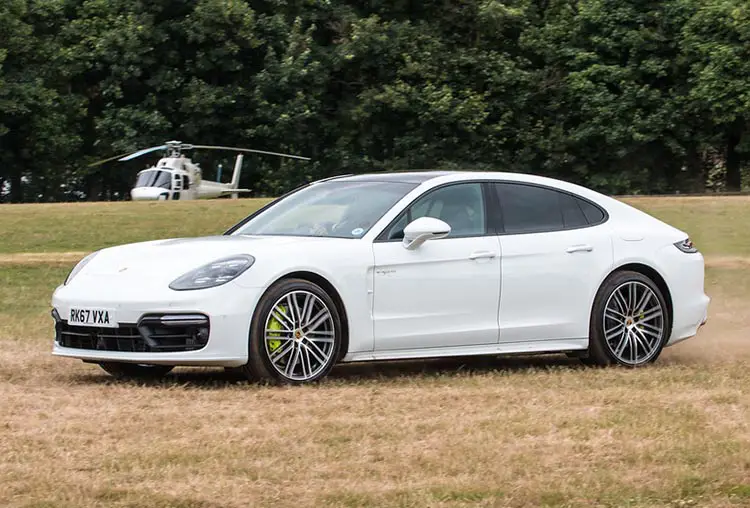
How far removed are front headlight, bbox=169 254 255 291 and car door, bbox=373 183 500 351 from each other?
0.92 m

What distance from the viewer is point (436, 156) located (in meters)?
51.7

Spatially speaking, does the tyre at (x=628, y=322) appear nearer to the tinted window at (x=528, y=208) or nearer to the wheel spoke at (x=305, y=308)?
the tinted window at (x=528, y=208)

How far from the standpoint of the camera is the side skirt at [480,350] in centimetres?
867

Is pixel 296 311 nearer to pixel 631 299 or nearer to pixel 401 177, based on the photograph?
pixel 401 177

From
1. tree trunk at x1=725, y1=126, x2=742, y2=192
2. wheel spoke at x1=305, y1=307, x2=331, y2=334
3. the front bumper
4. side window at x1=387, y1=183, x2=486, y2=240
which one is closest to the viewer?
the front bumper

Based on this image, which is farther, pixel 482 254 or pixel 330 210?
pixel 330 210

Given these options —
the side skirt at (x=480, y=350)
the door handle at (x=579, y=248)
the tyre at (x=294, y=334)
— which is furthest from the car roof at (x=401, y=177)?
the tyre at (x=294, y=334)

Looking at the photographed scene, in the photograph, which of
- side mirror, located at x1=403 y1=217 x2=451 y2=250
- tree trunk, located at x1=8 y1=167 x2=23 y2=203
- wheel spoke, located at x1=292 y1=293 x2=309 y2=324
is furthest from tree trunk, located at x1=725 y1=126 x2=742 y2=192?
wheel spoke, located at x1=292 y1=293 x2=309 y2=324

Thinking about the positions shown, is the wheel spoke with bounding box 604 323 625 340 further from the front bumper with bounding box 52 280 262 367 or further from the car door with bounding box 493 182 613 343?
the front bumper with bounding box 52 280 262 367

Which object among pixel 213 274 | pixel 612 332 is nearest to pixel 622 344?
pixel 612 332

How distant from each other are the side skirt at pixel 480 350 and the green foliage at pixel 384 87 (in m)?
40.8

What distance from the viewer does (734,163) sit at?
168 ft

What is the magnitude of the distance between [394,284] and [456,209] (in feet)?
2.81

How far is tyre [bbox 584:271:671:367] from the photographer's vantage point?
950 cm
